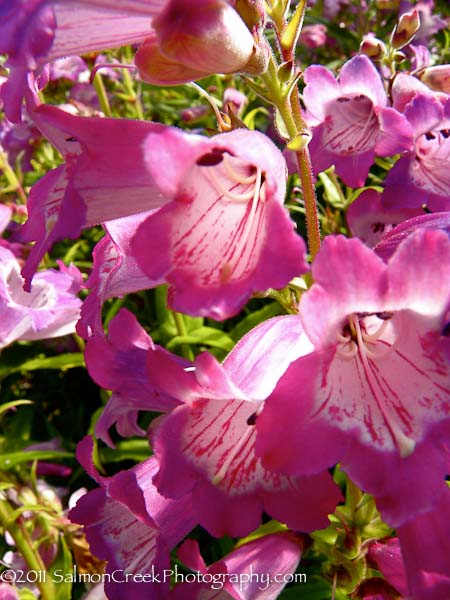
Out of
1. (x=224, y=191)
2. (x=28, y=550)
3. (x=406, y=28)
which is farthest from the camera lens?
(x=406, y=28)

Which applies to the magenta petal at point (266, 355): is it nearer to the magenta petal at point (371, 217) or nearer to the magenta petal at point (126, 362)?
the magenta petal at point (126, 362)

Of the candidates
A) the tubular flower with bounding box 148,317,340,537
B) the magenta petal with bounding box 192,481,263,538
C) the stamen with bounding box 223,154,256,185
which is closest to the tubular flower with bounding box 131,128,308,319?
the stamen with bounding box 223,154,256,185

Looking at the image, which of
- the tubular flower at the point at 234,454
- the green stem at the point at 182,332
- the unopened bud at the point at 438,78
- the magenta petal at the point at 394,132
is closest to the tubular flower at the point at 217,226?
the tubular flower at the point at 234,454

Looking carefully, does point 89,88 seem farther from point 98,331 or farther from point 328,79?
point 98,331

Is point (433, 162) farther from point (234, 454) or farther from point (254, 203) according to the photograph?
point (234, 454)

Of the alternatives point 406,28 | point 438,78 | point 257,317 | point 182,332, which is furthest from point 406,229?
point 182,332

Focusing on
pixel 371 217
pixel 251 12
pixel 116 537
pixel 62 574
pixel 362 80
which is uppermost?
pixel 251 12
